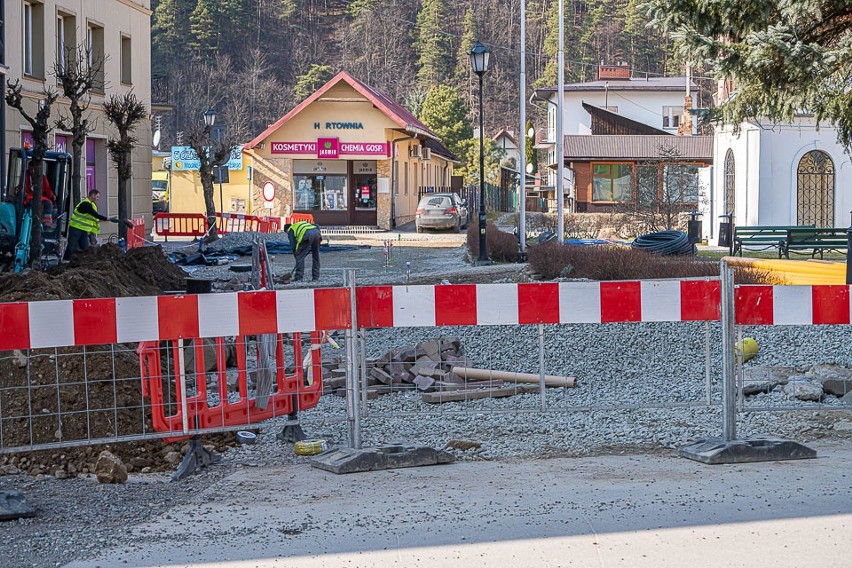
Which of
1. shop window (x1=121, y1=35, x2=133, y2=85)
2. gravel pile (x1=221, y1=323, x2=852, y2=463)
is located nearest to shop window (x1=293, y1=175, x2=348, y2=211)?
shop window (x1=121, y1=35, x2=133, y2=85)

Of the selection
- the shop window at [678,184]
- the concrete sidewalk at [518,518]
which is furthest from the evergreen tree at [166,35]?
the concrete sidewalk at [518,518]

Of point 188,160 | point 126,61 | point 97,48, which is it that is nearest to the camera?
point 97,48

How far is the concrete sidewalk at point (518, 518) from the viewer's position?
540 centimetres

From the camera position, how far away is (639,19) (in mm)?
109812

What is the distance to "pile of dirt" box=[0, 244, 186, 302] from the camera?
10742mm

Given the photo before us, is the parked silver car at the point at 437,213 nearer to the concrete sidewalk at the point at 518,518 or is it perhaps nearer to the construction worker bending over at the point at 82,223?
the construction worker bending over at the point at 82,223

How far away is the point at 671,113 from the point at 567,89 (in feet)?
23.6

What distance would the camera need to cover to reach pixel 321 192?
56.6 m

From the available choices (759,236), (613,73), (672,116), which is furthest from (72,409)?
(613,73)

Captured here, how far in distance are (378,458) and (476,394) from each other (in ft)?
8.52

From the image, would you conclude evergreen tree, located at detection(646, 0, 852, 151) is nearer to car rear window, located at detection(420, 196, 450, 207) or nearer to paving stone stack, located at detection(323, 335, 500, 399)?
paving stone stack, located at detection(323, 335, 500, 399)

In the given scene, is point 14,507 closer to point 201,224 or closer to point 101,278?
point 101,278

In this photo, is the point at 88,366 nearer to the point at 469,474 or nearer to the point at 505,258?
the point at 469,474

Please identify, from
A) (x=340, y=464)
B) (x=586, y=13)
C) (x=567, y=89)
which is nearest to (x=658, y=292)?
(x=340, y=464)
